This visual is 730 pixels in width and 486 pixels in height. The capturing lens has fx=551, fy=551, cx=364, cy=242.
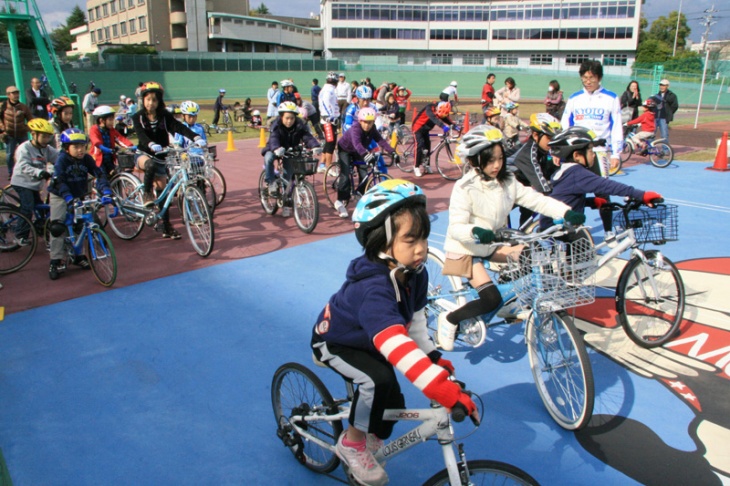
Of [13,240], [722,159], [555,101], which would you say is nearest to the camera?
[13,240]

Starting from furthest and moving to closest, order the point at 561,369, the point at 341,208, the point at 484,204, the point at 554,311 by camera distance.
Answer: the point at 341,208
the point at 484,204
the point at 561,369
the point at 554,311

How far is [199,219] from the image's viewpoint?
7305mm

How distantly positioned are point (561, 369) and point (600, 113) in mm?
4818

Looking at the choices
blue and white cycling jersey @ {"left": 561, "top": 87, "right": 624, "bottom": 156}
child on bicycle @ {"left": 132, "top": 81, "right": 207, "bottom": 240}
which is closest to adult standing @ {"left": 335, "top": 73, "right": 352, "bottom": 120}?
child on bicycle @ {"left": 132, "top": 81, "right": 207, "bottom": 240}

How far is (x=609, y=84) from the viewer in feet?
138

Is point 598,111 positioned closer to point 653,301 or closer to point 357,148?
point 357,148

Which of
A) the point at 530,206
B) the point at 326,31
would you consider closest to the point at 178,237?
the point at 530,206

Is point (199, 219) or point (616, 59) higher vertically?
point (616, 59)

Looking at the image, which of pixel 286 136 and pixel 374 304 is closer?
pixel 374 304

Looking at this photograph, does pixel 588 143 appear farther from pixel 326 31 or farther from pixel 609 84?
pixel 326 31

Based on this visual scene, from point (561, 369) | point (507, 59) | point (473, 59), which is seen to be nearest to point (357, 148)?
point (561, 369)

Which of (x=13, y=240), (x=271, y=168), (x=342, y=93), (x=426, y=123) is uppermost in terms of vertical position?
(x=342, y=93)

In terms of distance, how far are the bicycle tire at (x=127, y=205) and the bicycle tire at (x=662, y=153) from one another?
11863mm

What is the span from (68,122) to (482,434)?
813cm
